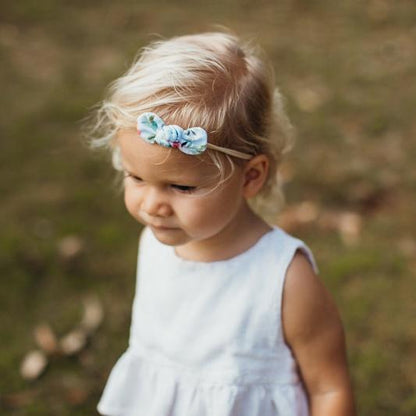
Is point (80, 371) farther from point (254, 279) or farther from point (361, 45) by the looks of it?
point (361, 45)

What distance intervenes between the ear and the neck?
8 centimetres

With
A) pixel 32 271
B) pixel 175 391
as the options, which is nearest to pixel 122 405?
pixel 175 391

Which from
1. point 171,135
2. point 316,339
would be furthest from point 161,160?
point 316,339

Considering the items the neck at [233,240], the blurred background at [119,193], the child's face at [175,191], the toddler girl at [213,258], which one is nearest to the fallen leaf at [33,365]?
the blurred background at [119,193]

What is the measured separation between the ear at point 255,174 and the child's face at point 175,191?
3 centimetres

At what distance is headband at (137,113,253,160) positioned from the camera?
133 centimetres

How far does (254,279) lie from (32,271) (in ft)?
5.16

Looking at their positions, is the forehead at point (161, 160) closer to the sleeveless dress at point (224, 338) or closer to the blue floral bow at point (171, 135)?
the blue floral bow at point (171, 135)

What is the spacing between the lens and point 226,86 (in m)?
1.41

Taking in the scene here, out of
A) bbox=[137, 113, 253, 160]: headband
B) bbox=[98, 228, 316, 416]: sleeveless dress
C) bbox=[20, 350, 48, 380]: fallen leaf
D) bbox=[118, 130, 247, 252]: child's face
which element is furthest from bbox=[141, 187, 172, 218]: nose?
bbox=[20, 350, 48, 380]: fallen leaf

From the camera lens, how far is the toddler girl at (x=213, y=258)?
139cm

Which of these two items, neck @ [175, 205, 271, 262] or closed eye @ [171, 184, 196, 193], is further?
neck @ [175, 205, 271, 262]

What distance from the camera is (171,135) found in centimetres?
133

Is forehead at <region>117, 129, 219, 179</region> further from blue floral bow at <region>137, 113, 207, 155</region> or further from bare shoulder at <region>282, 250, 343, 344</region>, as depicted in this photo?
bare shoulder at <region>282, 250, 343, 344</region>
